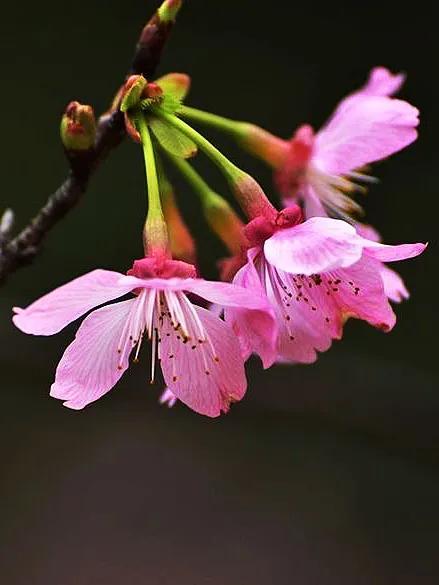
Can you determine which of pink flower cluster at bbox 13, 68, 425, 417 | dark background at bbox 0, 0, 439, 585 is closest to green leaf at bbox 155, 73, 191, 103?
pink flower cluster at bbox 13, 68, 425, 417

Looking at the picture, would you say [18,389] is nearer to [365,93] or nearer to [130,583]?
[130,583]

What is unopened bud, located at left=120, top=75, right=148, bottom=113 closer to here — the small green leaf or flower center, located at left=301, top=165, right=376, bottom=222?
the small green leaf

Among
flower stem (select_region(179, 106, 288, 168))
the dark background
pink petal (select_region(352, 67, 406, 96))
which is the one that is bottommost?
the dark background

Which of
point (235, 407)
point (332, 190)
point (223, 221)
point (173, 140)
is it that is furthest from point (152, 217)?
point (235, 407)

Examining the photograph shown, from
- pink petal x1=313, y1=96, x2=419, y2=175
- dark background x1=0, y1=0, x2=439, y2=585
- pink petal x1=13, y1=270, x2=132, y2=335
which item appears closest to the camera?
pink petal x1=13, y1=270, x2=132, y2=335

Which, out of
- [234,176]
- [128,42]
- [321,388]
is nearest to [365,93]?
[234,176]

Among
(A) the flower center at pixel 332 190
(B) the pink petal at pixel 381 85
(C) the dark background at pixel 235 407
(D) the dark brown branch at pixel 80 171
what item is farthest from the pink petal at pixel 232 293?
(C) the dark background at pixel 235 407
